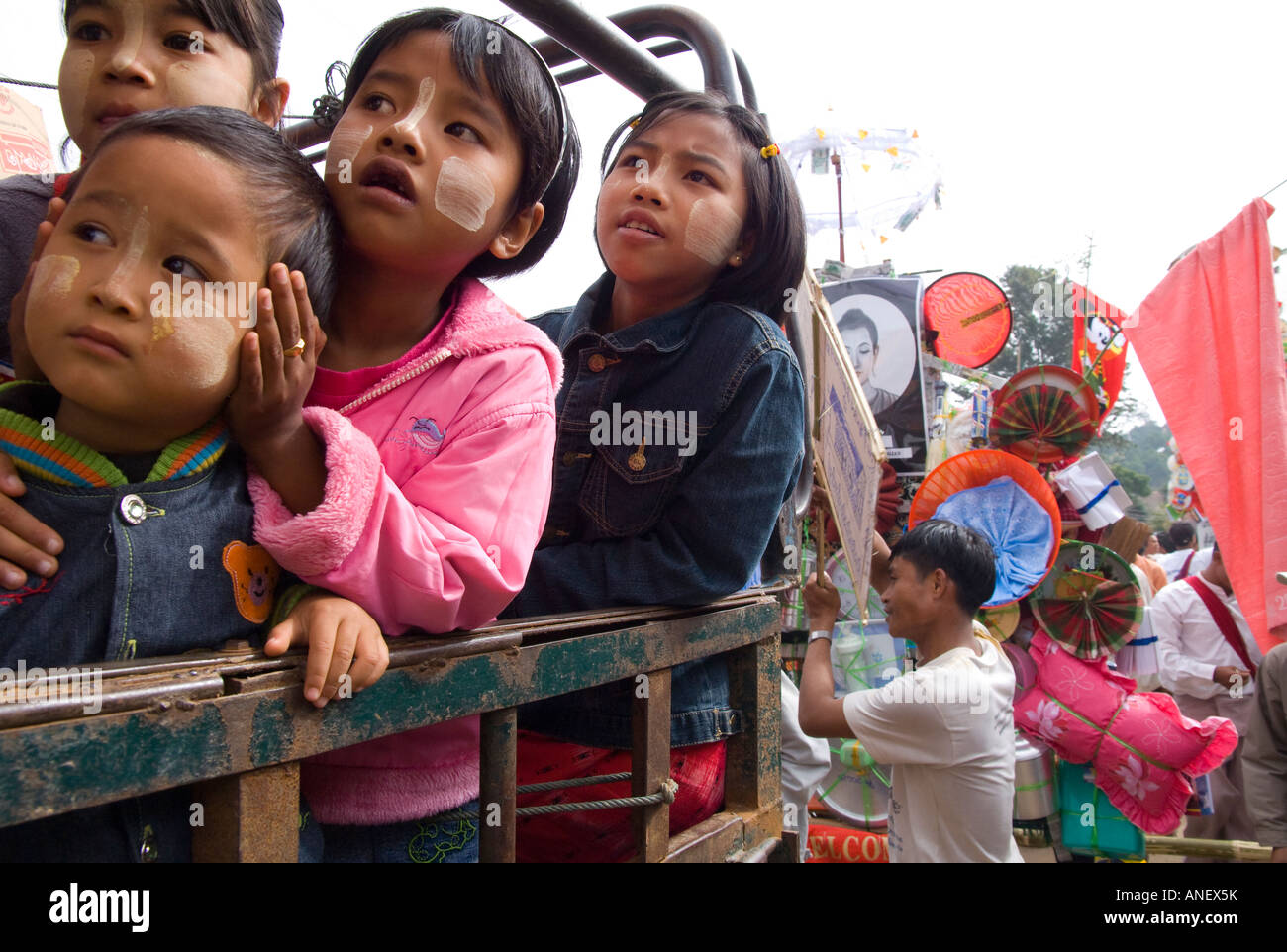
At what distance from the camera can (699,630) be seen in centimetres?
166

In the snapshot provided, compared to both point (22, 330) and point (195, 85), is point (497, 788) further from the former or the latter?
point (195, 85)

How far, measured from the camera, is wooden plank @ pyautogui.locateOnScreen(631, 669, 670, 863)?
148cm

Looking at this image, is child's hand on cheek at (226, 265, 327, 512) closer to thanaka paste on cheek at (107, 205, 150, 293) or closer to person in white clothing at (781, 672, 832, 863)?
thanaka paste on cheek at (107, 205, 150, 293)

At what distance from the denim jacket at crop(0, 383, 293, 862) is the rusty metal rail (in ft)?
0.31

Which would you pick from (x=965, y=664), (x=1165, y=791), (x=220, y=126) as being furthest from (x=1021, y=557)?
(x=220, y=126)

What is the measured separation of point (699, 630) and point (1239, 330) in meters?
3.53

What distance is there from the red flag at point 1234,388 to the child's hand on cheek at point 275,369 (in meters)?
3.87

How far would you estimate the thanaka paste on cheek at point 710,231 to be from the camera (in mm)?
1812

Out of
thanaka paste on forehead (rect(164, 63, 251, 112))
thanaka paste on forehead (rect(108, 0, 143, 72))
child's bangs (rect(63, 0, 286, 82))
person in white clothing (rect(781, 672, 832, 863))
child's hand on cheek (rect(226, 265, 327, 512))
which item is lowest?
person in white clothing (rect(781, 672, 832, 863))

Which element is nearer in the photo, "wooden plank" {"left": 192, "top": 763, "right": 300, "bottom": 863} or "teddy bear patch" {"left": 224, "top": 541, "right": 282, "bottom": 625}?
"wooden plank" {"left": 192, "top": 763, "right": 300, "bottom": 863}

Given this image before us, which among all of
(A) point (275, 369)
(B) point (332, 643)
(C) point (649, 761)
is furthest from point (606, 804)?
(A) point (275, 369)

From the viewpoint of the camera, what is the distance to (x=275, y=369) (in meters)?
1.02

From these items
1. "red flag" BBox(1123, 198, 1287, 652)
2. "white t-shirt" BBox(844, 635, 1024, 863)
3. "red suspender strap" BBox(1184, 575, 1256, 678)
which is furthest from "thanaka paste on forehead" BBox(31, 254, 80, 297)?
"red suspender strap" BBox(1184, 575, 1256, 678)
